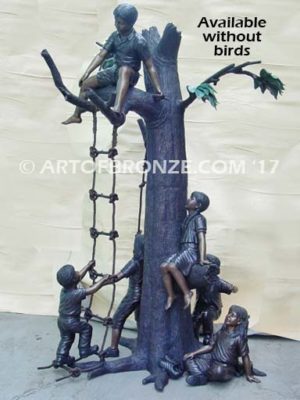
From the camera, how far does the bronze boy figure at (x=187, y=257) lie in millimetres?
1174

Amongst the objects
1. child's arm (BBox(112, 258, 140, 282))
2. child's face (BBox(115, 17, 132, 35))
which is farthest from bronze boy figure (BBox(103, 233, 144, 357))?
child's face (BBox(115, 17, 132, 35))

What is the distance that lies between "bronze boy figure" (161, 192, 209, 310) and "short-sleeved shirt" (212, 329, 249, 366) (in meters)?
0.11

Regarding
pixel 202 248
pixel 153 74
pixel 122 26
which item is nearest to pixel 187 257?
pixel 202 248

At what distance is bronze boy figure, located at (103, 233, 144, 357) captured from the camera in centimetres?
129

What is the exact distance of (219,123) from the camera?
5.34 feet

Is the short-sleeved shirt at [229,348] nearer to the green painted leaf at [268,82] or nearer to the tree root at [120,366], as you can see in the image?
the tree root at [120,366]

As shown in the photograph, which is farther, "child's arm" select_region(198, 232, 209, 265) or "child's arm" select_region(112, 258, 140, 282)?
"child's arm" select_region(112, 258, 140, 282)

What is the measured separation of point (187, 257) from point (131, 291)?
205 mm

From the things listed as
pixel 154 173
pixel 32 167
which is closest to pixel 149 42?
pixel 154 173

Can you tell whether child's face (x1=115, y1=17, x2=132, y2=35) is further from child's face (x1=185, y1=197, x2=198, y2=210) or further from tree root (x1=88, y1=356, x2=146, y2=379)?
tree root (x1=88, y1=356, x2=146, y2=379)

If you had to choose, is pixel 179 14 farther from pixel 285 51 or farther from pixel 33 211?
pixel 33 211

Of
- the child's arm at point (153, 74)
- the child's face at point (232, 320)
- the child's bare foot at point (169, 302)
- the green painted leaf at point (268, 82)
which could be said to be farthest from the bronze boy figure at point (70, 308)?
the green painted leaf at point (268, 82)

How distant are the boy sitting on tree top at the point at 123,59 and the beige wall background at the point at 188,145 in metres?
0.49

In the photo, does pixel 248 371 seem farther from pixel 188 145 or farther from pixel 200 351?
pixel 188 145
